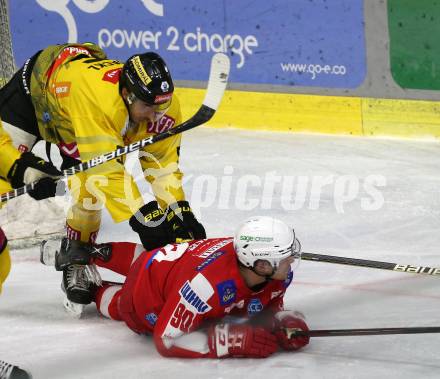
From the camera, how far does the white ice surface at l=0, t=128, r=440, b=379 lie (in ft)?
13.4

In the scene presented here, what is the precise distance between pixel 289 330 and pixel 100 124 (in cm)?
123

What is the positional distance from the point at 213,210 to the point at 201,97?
1981 mm

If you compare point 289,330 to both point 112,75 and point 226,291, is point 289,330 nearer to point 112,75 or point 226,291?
point 226,291

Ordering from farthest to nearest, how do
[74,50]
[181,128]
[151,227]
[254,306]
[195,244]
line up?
[74,50] → [181,128] → [151,227] → [195,244] → [254,306]

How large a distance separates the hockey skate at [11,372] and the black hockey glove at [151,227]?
875mm

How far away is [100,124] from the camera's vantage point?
15.0 feet

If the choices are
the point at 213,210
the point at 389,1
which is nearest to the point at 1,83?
the point at 213,210

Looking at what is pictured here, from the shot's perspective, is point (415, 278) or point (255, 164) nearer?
point (415, 278)

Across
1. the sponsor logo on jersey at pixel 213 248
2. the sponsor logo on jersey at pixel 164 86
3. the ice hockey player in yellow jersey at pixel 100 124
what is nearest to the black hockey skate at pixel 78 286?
the ice hockey player in yellow jersey at pixel 100 124

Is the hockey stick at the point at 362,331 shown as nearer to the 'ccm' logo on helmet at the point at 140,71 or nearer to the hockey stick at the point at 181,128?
the hockey stick at the point at 181,128

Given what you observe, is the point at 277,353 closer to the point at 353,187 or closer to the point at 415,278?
the point at 415,278

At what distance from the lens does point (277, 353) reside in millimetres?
4152

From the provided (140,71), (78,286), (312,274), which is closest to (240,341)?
(78,286)

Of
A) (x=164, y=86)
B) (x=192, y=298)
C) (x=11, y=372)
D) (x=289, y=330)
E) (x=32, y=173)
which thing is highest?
(x=164, y=86)
